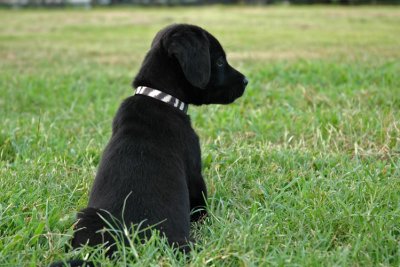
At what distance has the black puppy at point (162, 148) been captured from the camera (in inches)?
114

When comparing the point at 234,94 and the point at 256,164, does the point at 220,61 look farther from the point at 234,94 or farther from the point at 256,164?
the point at 256,164

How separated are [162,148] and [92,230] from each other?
0.57 metres

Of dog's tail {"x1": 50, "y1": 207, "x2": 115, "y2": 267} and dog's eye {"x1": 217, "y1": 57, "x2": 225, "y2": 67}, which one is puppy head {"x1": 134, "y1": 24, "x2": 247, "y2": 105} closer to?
dog's eye {"x1": 217, "y1": 57, "x2": 225, "y2": 67}

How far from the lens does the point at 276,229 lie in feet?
10.5

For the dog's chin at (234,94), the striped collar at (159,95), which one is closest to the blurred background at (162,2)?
the dog's chin at (234,94)

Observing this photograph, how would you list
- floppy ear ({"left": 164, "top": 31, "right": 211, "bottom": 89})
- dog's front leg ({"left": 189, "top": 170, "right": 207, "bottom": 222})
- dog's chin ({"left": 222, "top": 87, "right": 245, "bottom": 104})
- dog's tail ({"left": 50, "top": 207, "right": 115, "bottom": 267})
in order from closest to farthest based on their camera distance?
dog's tail ({"left": 50, "top": 207, "right": 115, "bottom": 267}), floppy ear ({"left": 164, "top": 31, "right": 211, "bottom": 89}), dog's front leg ({"left": 189, "top": 170, "right": 207, "bottom": 222}), dog's chin ({"left": 222, "top": 87, "right": 245, "bottom": 104})

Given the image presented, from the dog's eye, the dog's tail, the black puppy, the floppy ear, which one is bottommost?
the dog's tail

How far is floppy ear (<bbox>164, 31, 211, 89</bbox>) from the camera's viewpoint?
131 inches

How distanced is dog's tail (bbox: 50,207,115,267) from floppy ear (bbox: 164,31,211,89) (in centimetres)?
93

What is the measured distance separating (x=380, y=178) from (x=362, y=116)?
1.59 m

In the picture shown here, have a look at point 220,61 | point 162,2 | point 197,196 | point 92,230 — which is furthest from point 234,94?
point 162,2

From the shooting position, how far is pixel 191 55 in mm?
3330

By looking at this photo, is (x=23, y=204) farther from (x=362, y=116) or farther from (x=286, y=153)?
(x=362, y=116)

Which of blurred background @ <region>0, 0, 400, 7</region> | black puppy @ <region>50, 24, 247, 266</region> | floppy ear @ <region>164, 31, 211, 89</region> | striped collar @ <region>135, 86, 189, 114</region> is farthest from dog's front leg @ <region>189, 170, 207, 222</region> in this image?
blurred background @ <region>0, 0, 400, 7</region>
